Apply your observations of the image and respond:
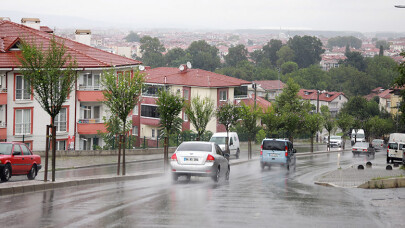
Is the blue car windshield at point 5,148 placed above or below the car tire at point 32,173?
Answer: above

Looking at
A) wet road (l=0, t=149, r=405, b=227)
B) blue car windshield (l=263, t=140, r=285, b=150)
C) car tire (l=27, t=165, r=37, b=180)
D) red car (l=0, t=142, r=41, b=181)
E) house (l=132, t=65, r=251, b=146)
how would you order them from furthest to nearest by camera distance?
house (l=132, t=65, r=251, b=146) → blue car windshield (l=263, t=140, r=285, b=150) → car tire (l=27, t=165, r=37, b=180) → red car (l=0, t=142, r=41, b=181) → wet road (l=0, t=149, r=405, b=227)

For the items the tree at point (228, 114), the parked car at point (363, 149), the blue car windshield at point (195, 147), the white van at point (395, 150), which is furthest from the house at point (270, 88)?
the blue car windshield at point (195, 147)

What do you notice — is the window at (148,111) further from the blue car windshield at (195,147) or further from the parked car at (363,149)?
the blue car windshield at (195,147)

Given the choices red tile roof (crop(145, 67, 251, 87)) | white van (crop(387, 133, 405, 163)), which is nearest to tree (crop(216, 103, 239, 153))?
white van (crop(387, 133, 405, 163))

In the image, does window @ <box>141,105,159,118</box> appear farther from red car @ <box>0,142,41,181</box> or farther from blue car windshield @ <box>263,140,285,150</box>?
red car @ <box>0,142,41,181</box>

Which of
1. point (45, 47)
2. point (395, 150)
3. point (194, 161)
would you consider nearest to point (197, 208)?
point (194, 161)

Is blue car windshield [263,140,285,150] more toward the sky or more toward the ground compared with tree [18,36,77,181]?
more toward the ground

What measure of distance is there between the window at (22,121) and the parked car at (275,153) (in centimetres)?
2024

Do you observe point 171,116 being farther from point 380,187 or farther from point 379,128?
point 379,128

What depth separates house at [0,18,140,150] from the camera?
149ft

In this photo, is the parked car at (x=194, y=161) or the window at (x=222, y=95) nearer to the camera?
the parked car at (x=194, y=161)

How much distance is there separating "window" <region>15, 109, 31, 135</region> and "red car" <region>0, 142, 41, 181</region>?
22767 millimetres

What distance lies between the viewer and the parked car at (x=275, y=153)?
118 ft

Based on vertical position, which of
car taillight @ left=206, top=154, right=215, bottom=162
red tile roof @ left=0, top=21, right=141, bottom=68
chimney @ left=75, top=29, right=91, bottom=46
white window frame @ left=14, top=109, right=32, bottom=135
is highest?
chimney @ left=75, top=29, right=91, bottom=46
